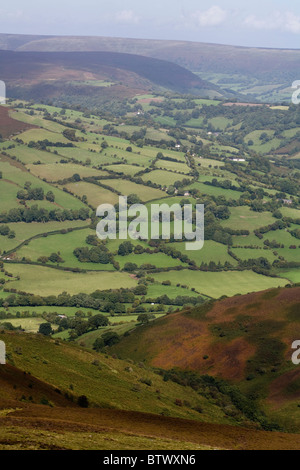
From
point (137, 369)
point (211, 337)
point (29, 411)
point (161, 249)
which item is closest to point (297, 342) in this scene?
point (211, 337)

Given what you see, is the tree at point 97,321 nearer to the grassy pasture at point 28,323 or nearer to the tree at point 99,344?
the grassy pasture at point 28,323

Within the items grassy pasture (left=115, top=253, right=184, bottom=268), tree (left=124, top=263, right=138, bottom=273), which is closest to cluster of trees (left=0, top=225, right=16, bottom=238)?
grassy pasture (left=115, top=253, right=184, bottom=268)

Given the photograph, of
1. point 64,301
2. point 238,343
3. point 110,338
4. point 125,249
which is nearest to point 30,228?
point 125,249

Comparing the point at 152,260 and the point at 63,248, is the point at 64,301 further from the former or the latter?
the point at 63,248

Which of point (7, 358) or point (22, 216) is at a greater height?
point (7, 358)

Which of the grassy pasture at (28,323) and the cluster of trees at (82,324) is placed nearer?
the grassy pasture at (28,323)

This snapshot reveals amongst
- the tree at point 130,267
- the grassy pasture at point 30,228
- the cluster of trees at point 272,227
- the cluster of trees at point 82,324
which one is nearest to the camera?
the cluster of trees at point 82,324

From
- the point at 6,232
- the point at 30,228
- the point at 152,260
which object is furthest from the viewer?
the point at 30,228

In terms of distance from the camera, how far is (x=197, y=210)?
655 ft

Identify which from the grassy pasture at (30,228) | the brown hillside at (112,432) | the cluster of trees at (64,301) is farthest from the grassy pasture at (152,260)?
the brown hillside at (112,432)

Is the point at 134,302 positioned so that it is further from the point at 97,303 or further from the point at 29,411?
the point at 29,411

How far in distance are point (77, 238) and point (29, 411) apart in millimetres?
130071

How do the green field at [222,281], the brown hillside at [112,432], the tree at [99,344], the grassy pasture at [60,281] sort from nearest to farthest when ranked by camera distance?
the brown hillside at [112,432]
the tree at [99,344]
the grassy pasture at [60,281]
the green field at [222,281]
